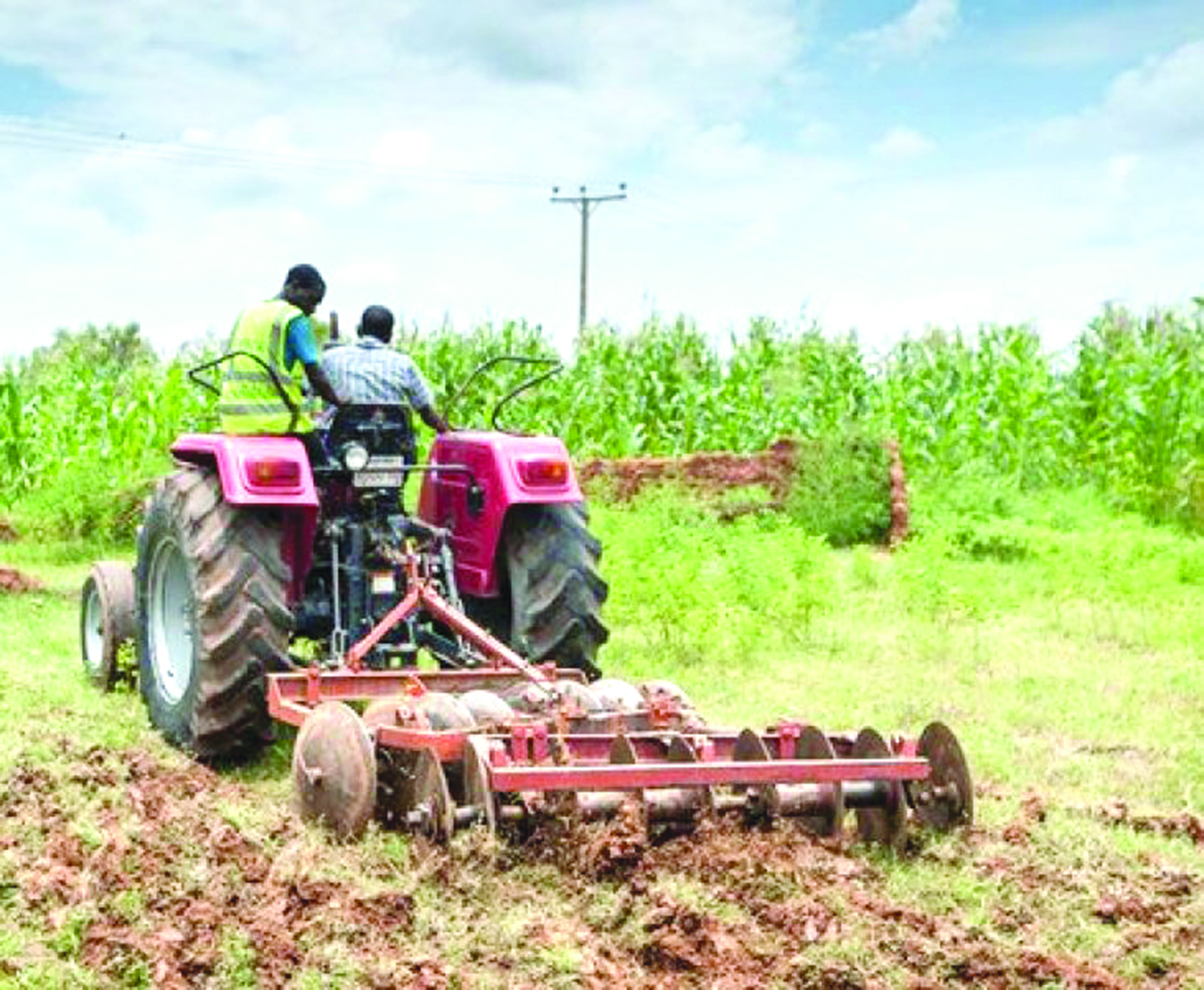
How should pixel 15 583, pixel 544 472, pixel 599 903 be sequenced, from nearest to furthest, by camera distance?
pixel 599 903
pixel 544 472
pixel 15 583

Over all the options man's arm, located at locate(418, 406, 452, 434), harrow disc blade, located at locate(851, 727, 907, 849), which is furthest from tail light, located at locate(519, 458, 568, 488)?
harrow disc blade, located at locate(851, 727, 907, 849)

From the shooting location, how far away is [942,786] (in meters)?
6.20

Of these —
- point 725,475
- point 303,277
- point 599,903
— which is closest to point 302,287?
point 303,277

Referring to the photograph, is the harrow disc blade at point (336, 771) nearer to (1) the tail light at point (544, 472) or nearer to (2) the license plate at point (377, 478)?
(2) the license plate at point (377, 478)

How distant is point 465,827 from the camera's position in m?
5.64

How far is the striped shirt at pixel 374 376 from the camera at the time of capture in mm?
7977

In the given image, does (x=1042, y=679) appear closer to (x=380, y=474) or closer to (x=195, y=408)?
(x=380, y=474)

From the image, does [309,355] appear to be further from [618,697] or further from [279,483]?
[618,697]

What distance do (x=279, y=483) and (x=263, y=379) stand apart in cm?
79

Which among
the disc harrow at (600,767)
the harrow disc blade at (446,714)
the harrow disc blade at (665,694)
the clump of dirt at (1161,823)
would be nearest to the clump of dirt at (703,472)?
the clump of dirt at (1161,823)

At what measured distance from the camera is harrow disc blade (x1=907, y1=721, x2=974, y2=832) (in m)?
6.12

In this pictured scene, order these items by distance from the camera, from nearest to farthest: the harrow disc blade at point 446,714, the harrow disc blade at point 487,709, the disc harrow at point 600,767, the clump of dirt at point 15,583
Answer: the disc harrow at point 600,767
the harrow disc blade at point 446,714
the harrow disc blade at point 487,709
the clump of dirt at point 15,583

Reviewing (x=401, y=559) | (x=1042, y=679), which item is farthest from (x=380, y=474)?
(x=1042, y=679)

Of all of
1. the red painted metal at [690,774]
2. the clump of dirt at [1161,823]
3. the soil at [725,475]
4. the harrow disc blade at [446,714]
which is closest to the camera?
the red painted metal at [690,774]
